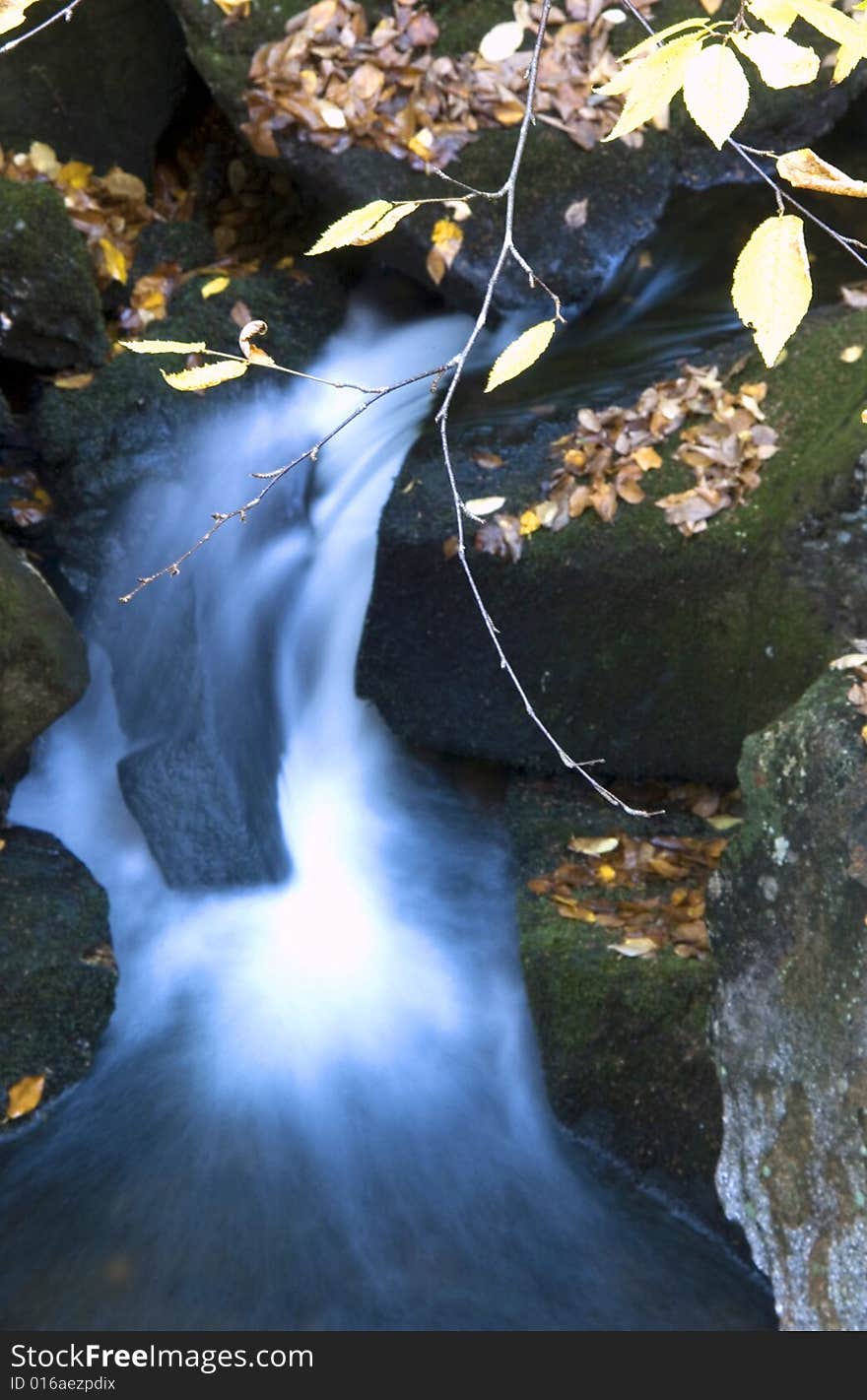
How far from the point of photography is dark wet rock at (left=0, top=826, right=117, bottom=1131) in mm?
3863

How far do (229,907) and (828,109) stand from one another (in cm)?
461

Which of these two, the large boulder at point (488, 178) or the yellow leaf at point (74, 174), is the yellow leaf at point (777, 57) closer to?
the large boulder at point (488, 178)

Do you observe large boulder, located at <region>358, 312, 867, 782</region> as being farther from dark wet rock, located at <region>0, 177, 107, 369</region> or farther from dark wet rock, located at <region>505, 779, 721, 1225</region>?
dark wet rock, located at <region>0, 177, 107, 369</region>

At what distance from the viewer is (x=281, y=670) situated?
5059 millimetres

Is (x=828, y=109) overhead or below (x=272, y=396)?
below

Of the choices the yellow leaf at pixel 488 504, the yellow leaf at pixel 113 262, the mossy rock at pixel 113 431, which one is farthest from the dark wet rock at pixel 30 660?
the yellow leaf at pixel 113 262

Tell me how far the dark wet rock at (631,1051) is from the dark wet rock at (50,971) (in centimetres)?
136

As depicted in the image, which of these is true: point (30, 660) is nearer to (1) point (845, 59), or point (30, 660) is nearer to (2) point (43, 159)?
(2) point (43, 159)

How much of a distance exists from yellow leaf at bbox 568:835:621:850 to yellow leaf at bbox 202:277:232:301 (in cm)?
291

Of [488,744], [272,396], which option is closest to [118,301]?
[272,396]

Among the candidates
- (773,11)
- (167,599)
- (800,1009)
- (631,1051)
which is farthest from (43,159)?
(773,11)

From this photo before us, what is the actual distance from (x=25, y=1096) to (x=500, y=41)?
178 inches

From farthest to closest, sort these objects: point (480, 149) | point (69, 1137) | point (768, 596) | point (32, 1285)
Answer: point (480, 149) → point (768, 596) → point (69, 1137) → point (32, 1285)
